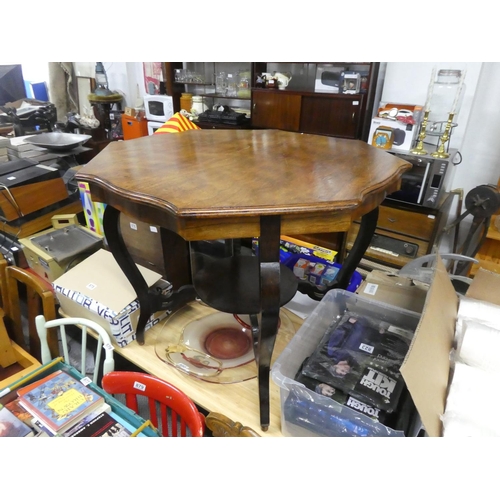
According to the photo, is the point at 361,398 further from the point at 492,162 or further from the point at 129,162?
the point at 492,162

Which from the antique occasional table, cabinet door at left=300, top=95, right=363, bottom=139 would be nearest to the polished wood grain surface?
the antique occasional table

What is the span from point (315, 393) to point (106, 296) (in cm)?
85

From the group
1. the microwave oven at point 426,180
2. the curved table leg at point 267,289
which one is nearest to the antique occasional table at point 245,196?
the curved table leg at point 267,289

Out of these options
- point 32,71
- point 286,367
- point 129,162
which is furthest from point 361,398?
point 32,71

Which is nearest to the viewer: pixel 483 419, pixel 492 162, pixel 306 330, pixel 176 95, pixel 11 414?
pixel 483 419

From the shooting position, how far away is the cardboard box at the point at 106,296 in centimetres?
133

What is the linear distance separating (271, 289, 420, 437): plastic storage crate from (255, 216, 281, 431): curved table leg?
0.05 m

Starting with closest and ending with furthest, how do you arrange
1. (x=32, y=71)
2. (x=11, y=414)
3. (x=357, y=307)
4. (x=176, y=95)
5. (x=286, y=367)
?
1. (x=11, y=414)
2. (x=286, y=367)
3. (x=357, y=307)
4. (x=176, y=95)
5. (x=32, y=71)

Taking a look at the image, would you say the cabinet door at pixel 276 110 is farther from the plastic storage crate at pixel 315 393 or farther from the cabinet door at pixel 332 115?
the plastic storage crate at pixel 315 393

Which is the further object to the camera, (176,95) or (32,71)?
(32,71)

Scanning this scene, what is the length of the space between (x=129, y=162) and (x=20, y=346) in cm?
86

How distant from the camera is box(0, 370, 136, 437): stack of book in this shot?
91cm

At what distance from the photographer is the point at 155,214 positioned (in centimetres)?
83

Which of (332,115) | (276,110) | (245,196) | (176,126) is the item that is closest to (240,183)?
(245,196)
